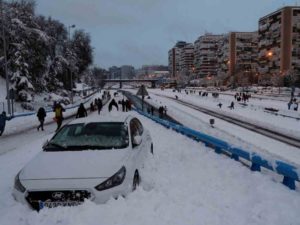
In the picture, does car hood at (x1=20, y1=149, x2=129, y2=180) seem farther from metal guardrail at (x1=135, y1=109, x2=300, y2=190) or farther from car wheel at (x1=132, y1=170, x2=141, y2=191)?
metal guardrail at (x1=135, y1=109, x2=300, y2=190)

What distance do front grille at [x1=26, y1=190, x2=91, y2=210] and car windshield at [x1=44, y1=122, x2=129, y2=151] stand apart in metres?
1.45

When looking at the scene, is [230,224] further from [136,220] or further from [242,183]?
[242,183]

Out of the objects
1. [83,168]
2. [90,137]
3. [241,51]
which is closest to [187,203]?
[83,168]

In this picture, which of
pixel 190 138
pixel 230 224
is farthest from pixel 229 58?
pixel 230 224

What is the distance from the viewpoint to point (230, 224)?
5.20 metres

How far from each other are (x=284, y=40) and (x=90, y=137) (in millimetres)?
120423

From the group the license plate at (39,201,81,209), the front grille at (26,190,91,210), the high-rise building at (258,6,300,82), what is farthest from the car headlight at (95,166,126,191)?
the high-rise building at (258,6,300,82)

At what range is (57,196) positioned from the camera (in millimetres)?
5281

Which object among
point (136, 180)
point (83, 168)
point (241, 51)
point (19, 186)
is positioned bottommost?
point (136, 180)

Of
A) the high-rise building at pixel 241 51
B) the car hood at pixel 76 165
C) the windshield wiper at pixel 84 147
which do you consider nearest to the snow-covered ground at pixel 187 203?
the car hood at pixel 76 165

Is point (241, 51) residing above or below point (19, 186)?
above

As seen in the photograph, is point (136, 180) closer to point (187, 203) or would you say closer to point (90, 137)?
point (187, 203)

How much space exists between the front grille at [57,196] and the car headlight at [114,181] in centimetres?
21

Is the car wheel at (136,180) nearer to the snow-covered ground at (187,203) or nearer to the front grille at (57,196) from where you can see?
the snow-covered ground at (187,203)
